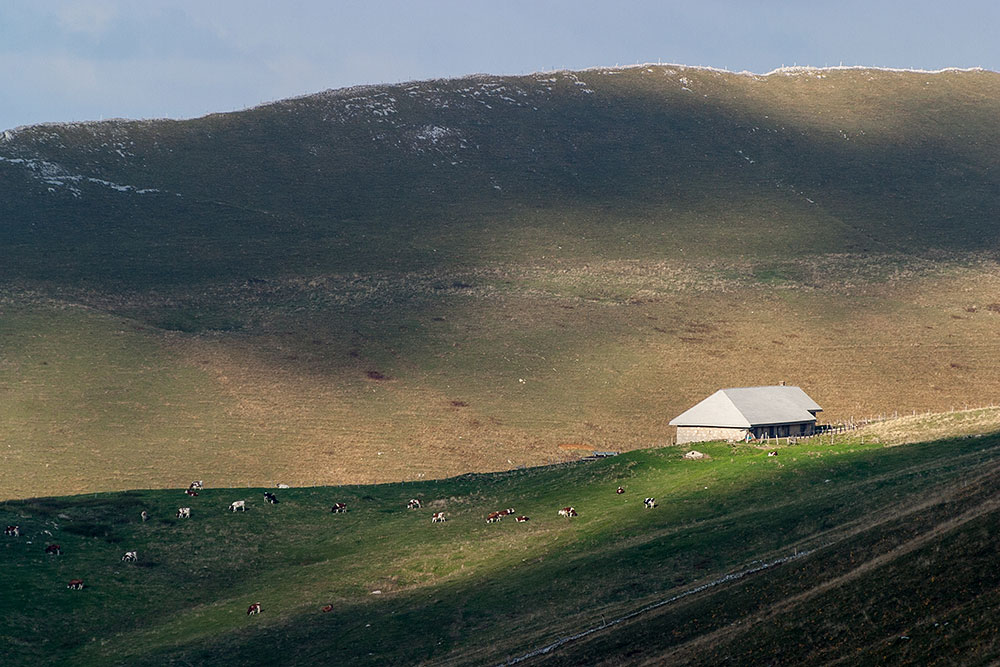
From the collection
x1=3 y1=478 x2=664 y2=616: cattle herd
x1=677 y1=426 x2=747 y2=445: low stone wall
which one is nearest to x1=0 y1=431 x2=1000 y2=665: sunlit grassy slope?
x1=3 y1=478 x2=664 y2=616: cattle herd

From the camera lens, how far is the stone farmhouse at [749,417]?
79.9 m

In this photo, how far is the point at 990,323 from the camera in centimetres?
12706

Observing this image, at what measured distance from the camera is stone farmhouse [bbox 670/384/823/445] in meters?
79.9

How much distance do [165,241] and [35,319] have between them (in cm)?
2992

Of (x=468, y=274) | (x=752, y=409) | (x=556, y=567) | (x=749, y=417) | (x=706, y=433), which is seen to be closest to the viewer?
(x=556, y=567)

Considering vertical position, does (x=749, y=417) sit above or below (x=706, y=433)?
above

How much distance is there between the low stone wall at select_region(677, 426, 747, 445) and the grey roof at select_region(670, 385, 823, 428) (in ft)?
1.12

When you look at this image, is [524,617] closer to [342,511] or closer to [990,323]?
[342,511]

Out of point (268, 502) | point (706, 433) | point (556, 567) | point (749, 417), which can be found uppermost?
point (749, 417)

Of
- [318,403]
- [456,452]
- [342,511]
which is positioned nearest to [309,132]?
[318,403]

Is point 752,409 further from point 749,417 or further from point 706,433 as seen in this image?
point 706,433

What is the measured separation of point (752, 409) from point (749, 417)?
6.50 ft

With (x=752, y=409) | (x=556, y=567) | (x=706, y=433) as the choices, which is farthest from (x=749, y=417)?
(x=556, y=567)

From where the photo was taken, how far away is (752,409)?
8156cm
